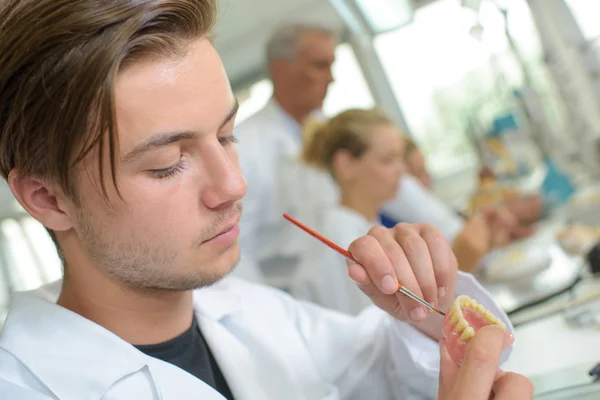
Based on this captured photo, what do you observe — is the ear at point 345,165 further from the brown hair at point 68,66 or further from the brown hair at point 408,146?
the brown hair at point 68,66

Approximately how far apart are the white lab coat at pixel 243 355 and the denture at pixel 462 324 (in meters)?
0.21

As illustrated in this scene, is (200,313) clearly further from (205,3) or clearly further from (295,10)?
(295,10)

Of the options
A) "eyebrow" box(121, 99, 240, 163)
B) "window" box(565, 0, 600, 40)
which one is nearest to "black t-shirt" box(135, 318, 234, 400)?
"eyebrow" box(121, 99, 240, 163)

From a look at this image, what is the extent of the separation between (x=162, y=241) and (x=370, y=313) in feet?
1.91

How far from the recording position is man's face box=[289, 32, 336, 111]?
2.32 metres

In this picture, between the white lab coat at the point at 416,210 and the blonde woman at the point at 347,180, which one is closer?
the blonde woman at the point at 347,180

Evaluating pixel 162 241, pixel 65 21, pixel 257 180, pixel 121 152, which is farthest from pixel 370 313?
pixel 257 180

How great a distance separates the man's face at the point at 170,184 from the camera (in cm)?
80

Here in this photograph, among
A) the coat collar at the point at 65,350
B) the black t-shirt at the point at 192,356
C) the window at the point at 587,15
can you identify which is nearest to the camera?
the coat collar at the point at 65,350

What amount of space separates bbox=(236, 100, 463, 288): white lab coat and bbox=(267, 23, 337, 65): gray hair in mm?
204

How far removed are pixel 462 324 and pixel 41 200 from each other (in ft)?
2.12

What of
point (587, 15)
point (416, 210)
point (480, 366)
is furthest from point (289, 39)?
point (480, 366)

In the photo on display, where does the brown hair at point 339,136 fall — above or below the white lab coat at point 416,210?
above

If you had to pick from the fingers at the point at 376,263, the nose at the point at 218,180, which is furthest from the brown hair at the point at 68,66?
the fingers at the point at 376,263
